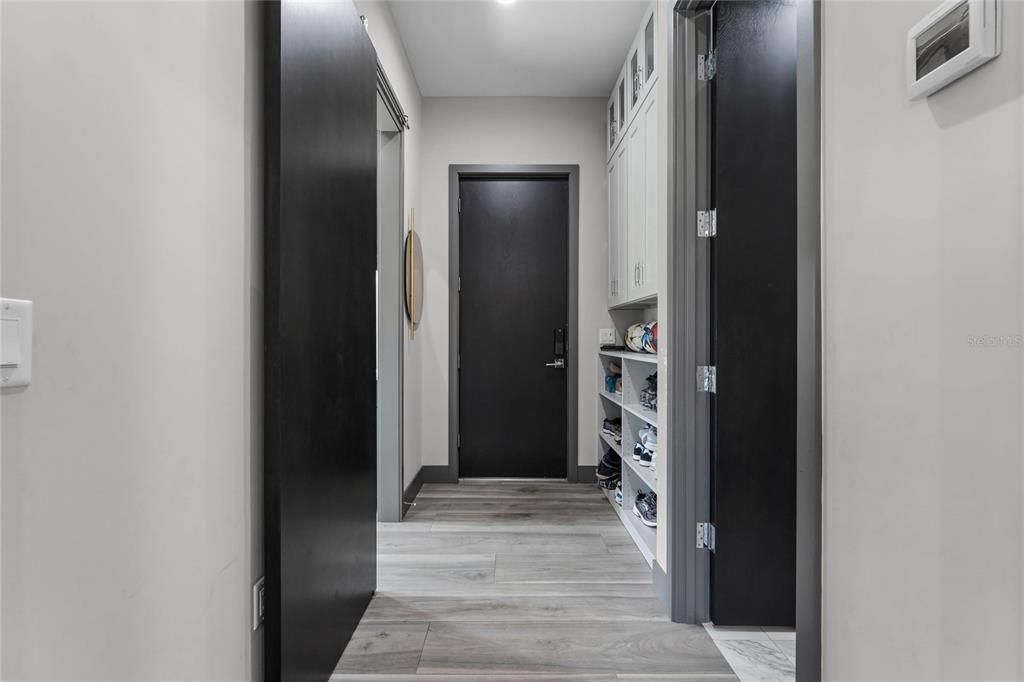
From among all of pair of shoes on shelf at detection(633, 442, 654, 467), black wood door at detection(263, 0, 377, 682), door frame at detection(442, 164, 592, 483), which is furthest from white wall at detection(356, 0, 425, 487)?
pair of shoes on shelf at detection(633, 442, 654, 467)

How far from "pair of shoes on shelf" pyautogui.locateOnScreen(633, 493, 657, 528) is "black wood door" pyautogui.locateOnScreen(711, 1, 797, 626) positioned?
0.74 metres

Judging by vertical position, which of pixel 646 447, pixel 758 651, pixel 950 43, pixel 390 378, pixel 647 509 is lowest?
pixel 758 651

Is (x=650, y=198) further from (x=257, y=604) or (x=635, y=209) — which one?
(x=257, y=604)

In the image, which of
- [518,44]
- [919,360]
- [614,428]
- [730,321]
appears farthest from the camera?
[614,428]

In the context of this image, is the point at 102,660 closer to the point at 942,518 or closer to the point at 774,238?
the point at 942,518

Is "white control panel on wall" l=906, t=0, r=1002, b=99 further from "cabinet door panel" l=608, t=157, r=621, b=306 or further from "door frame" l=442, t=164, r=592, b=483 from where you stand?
"door frame" l=442, t=164, r=592, b=483

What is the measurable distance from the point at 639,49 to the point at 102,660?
3238 mm

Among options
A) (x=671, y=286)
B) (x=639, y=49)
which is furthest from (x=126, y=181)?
(x=639, y=49)

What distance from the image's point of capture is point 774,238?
194 cm

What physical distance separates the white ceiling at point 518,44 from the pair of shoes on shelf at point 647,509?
2.57m

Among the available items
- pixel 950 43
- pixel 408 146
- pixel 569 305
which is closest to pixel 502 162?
pixel 408 146

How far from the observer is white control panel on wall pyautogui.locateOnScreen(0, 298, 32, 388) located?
680 mm

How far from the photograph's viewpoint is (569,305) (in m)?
3.98

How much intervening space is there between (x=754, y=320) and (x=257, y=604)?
1749mm
